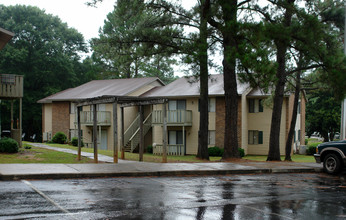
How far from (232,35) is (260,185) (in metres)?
9.20

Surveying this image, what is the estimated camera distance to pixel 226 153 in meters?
22.3

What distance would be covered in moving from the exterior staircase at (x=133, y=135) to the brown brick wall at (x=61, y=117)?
7.71 metres

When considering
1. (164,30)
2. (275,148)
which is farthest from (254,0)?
(275,148)

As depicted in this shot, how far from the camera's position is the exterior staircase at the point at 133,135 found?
3847 cm

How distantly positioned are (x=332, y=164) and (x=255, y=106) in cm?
2306

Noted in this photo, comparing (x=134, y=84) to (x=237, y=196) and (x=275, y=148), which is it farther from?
(x=237, y=196)

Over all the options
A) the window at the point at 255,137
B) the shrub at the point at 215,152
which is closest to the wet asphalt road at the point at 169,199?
the shrub at the point at 215,152

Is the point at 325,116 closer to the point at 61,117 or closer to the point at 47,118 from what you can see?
the point at 61,117

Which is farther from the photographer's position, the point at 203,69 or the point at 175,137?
the point at 175,137

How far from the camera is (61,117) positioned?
4350 centimetres

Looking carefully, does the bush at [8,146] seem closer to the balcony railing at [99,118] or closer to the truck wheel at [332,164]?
the truck wheel at [332,164]

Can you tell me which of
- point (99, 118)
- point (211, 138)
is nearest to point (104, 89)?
point (99, 118)

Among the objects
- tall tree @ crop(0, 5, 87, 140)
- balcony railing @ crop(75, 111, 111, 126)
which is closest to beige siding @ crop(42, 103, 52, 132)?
tall tree @ crop(0, 5, 87, 140)

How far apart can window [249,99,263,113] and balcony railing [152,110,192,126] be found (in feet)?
19.1
